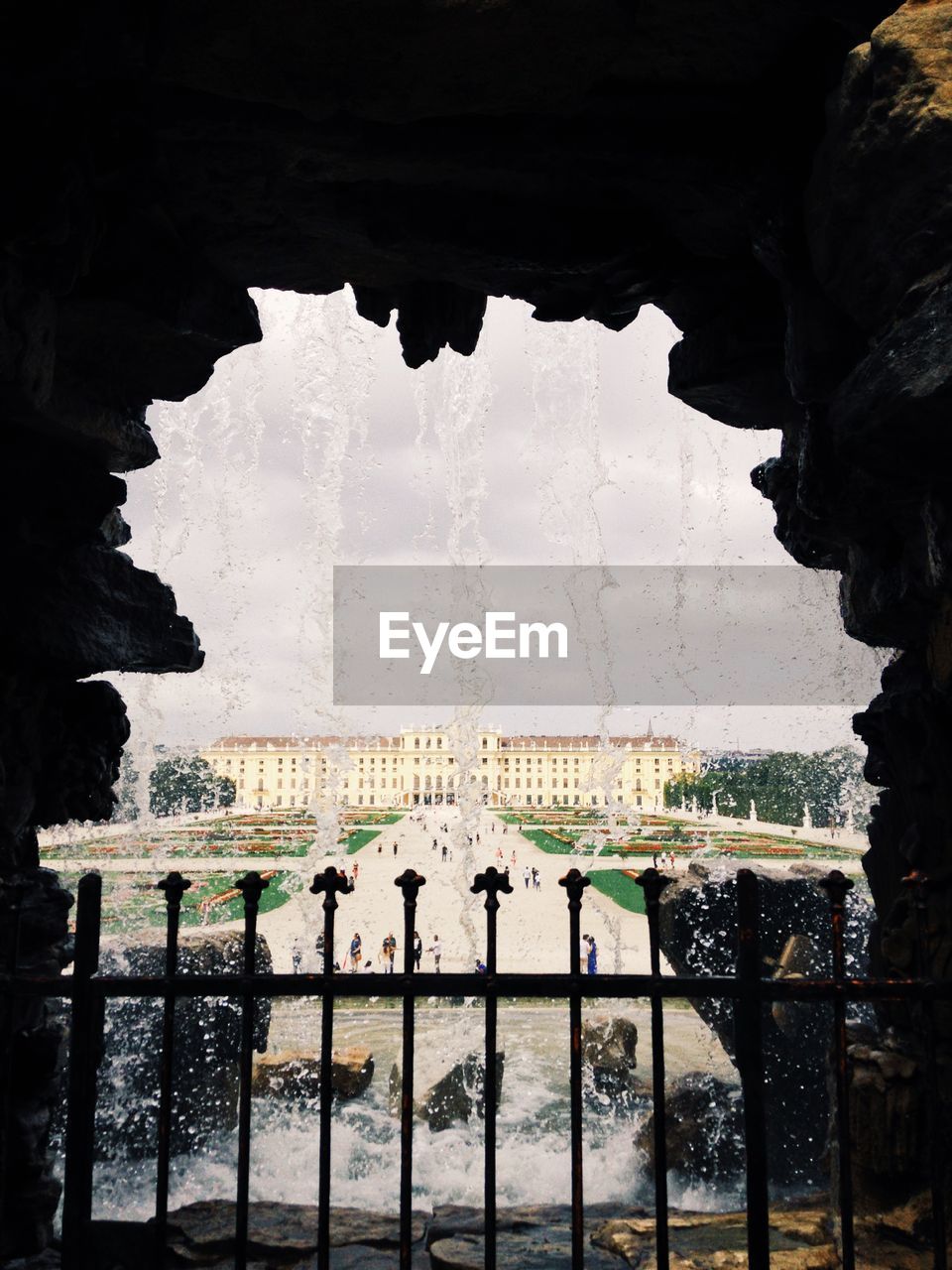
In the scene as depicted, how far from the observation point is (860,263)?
9.72 ft

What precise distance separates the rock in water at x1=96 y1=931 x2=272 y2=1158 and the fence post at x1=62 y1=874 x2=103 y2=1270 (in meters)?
6.56

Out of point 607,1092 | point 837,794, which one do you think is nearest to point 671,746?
point 837,794

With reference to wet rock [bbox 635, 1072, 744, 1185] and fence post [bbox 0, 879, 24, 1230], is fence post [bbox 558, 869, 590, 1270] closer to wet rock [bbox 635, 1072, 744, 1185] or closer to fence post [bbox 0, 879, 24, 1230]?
fence post [bbox 0, 879, 24, 1230]

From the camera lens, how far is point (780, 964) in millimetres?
9180

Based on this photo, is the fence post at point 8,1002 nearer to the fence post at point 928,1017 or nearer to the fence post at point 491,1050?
the fence post at point 491,1050

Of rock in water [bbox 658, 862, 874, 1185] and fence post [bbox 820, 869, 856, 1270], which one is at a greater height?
fence post [bbox 820, 869, 856, 1270]

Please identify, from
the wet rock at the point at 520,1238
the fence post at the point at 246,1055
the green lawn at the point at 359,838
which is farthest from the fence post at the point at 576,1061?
the green lawn at the point at 359,838

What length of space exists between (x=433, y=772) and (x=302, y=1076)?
2398 inches

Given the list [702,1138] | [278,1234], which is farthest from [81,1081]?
[702,1138]

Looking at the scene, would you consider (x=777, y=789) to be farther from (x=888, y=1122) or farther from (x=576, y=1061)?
(x=576, y=1061)

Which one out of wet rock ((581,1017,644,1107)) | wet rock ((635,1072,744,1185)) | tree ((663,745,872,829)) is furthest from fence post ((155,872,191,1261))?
tree ((663,745,872,829))

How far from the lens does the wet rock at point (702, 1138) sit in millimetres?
8070

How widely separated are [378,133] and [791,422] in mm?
2324

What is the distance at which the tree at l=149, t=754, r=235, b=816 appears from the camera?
33156 mm
